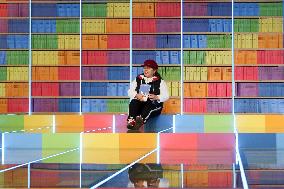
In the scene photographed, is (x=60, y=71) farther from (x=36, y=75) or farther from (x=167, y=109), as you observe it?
(x=167, y=109)

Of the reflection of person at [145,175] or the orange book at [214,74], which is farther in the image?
the orange book at [214,74]

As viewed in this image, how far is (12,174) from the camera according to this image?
2992mm

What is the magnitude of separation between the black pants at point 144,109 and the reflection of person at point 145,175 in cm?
276

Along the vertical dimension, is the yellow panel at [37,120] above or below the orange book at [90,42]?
below

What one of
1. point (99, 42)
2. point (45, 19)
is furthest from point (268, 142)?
point (45, 19)

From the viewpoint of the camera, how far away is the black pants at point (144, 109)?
627 centimetres

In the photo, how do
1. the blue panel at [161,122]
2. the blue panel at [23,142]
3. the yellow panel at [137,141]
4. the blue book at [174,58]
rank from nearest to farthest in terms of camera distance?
the yellow panel at [137,141] → the blue panel at [23,142] → the blue panel at [161,122] → the blue book at [174,58]

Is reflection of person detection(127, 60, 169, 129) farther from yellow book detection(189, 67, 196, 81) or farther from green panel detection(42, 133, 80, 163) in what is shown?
yellow book detection(189, 67, 196, 81)

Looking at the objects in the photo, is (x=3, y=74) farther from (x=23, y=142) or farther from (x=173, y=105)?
(x=23, y=142)

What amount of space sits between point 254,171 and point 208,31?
5.72 metres

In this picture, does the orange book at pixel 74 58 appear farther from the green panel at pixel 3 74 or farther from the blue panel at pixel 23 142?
the blue panel at pixel 23 142

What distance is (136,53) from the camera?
28.6 feet

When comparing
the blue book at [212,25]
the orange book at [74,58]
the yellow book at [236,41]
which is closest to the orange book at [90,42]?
the orange book at [74,58]

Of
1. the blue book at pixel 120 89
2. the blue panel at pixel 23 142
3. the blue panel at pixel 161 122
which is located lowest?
the blue panel at pixel 23 142
